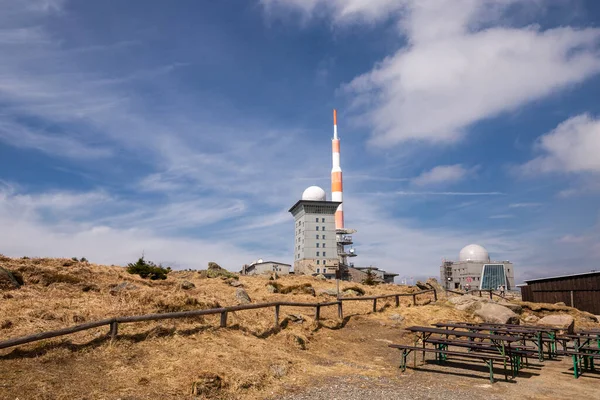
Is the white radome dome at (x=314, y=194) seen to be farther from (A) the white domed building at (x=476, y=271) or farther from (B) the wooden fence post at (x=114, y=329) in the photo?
(B) the wooden fence post at (x=114, y=329)

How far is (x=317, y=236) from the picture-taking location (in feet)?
296

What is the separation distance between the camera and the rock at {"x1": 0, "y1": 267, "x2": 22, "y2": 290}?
14367 millimetres

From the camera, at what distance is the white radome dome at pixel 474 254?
8906 centimetres

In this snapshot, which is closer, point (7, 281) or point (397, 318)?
point (7, 281)

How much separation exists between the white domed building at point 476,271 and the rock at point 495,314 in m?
57.4

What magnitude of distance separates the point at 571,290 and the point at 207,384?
35.8 meters

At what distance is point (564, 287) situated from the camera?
118 ft

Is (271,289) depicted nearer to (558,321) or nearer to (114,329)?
(114,329)

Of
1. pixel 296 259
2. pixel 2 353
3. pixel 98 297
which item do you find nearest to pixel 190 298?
pixel 98 297

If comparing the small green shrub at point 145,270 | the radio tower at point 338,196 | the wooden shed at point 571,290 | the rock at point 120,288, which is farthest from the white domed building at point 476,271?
the rock at point 120,288

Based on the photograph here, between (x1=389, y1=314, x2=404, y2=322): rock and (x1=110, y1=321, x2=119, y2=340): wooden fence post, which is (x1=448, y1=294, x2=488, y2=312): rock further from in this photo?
(x1=110, y1=321, x2=119, y2=340): wooden fence post

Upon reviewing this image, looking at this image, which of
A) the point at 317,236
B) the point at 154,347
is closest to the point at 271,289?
the point at 154,347

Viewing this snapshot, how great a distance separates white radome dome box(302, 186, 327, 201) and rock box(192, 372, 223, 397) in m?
85.2

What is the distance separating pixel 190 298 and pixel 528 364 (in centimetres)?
1191
